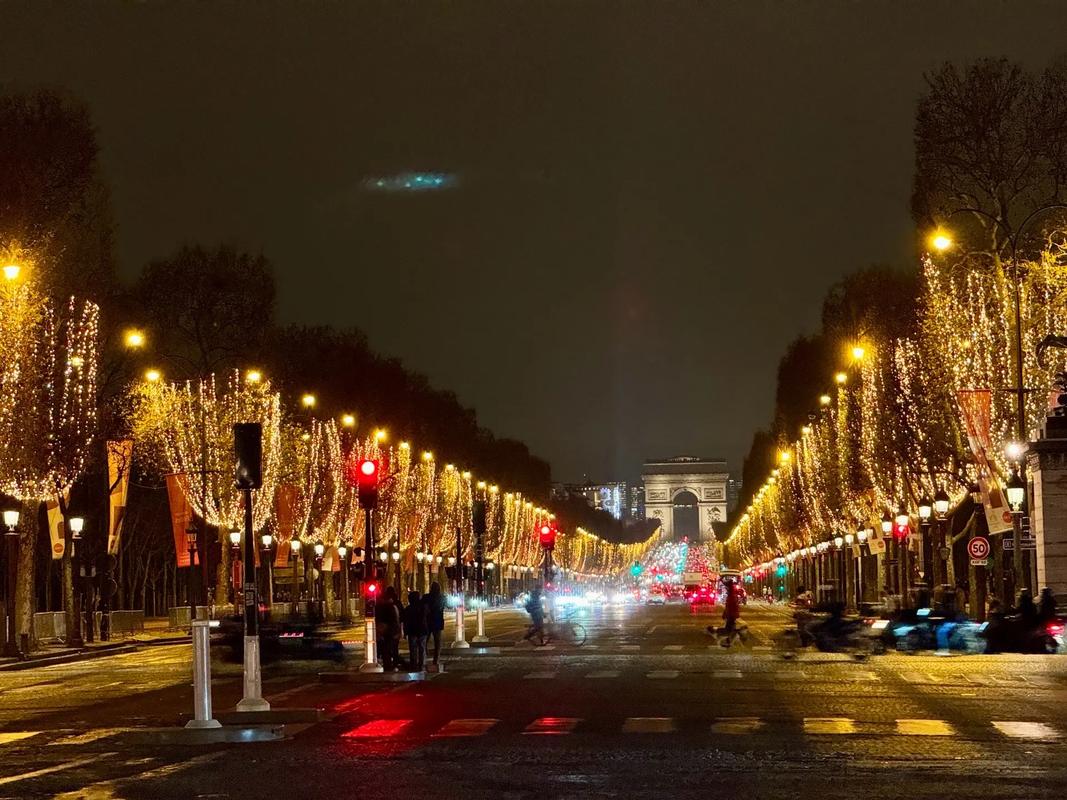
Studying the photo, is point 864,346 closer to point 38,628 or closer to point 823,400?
point 823,400

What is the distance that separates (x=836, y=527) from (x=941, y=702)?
72330 mm

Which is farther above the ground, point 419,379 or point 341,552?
point 419,379

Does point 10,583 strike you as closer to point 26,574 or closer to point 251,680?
point 26,574

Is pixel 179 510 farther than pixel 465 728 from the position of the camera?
Yes

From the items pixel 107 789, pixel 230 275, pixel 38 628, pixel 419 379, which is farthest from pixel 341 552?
pixel 107 789

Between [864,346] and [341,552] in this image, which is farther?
[341,552]

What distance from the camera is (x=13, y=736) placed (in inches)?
930

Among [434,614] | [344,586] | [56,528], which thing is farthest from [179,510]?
[434,614]

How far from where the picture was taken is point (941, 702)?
27188 mm

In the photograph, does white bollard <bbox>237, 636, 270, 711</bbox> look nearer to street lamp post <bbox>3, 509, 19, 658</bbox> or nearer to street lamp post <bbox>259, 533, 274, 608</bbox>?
street lamp post <bbox>3, 509, 19, 658</bbox>

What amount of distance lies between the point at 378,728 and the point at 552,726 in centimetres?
233

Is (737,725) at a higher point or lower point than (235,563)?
lower

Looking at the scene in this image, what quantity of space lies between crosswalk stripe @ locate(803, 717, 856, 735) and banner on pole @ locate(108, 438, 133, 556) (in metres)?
39.4

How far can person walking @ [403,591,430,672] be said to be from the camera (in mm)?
35844
